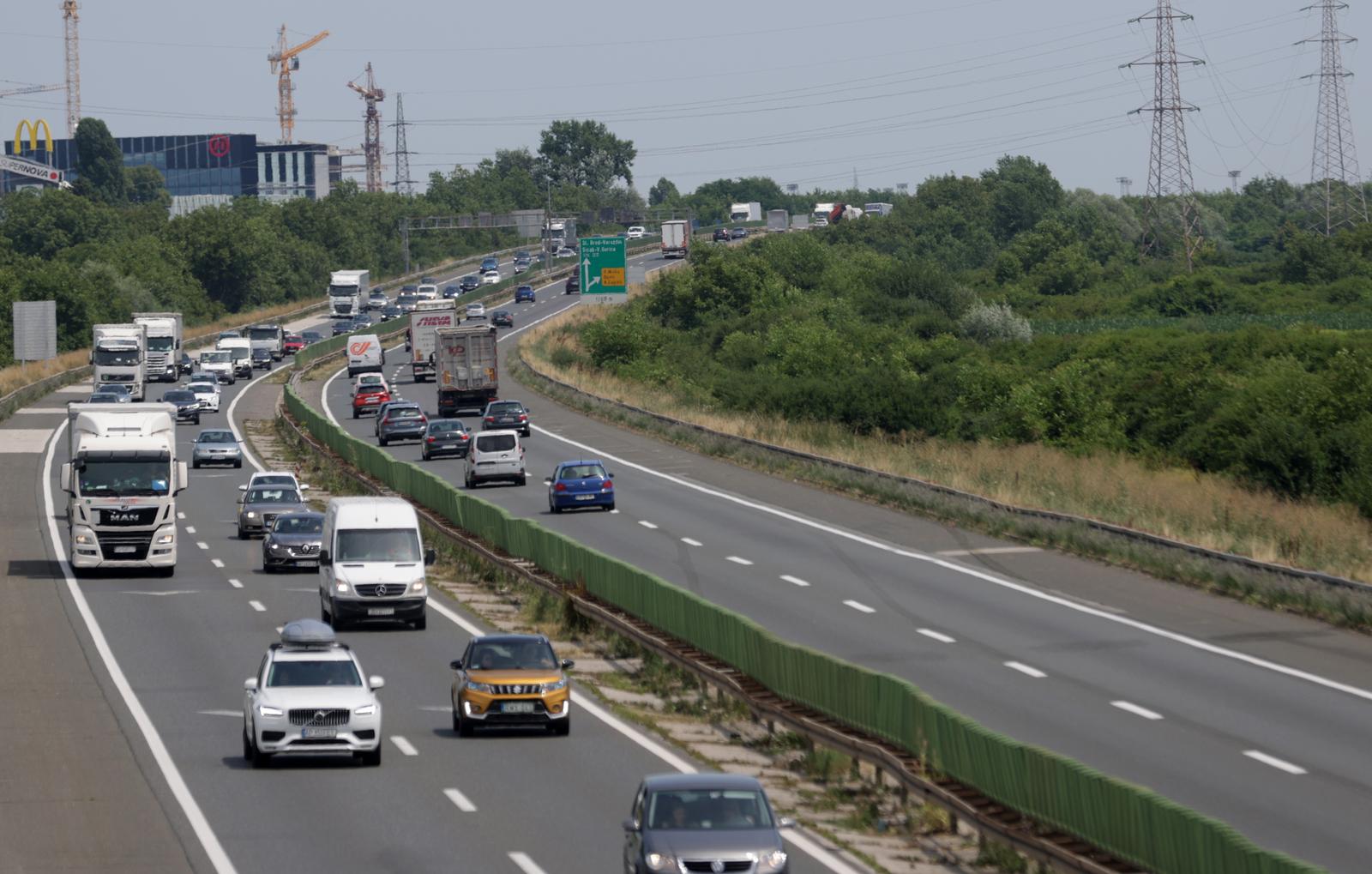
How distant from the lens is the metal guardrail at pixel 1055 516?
3341 centimetres

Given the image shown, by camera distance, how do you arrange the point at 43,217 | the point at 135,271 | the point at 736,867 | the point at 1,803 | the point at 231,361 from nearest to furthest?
the point at 736,867 → the point at 1,803 → the point at 231,361 → the point at 135,271 → the point at 43,217

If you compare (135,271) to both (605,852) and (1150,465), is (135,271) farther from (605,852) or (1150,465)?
(605,852)

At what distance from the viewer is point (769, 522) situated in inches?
1876

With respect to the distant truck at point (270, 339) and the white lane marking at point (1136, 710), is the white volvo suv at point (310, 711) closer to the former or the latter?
the white lane marking at point (1136, 710)

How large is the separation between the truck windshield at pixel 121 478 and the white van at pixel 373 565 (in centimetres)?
767

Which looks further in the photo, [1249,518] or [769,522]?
[769,522]

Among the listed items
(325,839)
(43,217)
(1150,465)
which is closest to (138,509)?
(325,839)

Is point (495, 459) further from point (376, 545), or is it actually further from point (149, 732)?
point (149, 732)

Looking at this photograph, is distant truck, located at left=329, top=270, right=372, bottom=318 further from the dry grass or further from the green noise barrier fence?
the green noise barrier fence

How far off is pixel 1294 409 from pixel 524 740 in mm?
39497

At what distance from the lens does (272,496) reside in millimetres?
49031

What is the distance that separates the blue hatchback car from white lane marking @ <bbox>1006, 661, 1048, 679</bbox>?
21.4 m

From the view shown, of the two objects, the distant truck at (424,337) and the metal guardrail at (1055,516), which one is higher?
the distant truck at (424,337)

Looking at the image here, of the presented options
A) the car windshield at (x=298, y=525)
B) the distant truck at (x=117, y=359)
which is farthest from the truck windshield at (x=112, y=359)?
the car windshield at (x=298, y=525)
